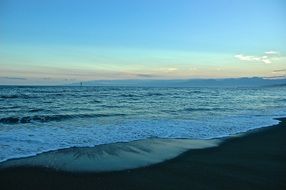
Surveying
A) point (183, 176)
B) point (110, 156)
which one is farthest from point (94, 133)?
point (183, 176)

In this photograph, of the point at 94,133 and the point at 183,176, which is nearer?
the point at 183,176

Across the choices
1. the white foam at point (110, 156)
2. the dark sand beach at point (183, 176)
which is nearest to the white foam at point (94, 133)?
the white foam at point (110, 156)

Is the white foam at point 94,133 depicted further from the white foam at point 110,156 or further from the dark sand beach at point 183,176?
the dark sand beach at point 183,176

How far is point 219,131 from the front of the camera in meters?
18.0

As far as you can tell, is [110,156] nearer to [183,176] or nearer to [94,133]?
[183,176]

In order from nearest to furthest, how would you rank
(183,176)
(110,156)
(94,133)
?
(183,176) < (110,156) < (94,133)

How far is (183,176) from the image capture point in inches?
363

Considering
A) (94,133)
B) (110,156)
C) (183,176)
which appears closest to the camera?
(183,176)

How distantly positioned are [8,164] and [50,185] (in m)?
2.37

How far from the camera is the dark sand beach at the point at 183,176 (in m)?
8.38

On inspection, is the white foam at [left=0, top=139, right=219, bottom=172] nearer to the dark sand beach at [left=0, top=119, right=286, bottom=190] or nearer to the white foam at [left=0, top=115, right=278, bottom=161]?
the dark sand beach at [left=0, top=119, right=286, bottom=190]

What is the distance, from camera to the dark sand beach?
8375 millimetres

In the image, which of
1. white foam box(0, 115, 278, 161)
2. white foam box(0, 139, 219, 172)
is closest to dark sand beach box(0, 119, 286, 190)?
white foam box(0, 139, 219, 172)

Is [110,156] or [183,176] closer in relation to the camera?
[183,176]
